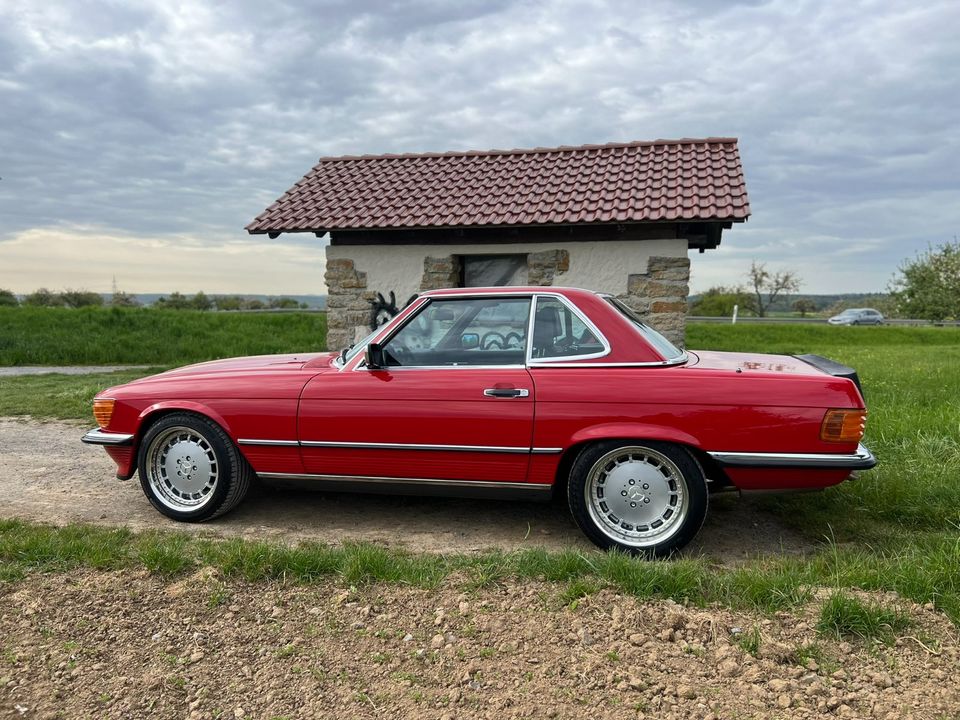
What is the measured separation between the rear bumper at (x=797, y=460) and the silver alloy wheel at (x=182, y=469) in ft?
9.60

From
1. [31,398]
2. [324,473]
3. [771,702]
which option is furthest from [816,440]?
[31,398]

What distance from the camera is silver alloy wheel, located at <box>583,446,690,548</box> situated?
363 cm

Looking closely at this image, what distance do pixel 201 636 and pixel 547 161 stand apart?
9.15 m

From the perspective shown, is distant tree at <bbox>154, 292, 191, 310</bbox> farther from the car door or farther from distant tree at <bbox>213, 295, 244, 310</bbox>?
the car door

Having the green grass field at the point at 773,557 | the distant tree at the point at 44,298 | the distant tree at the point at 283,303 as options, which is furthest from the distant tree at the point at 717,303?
the green grass field at the point at 773,557

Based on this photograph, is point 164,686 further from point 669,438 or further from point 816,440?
point 816,440

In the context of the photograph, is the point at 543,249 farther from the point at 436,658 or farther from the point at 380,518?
the point at 436,658

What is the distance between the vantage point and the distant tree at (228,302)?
1447 inches

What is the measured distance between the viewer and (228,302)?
125 feet

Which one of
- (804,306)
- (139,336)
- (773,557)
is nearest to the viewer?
(773,557)

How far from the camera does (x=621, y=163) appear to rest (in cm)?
1034

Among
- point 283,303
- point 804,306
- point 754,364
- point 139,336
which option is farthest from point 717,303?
point 754,364

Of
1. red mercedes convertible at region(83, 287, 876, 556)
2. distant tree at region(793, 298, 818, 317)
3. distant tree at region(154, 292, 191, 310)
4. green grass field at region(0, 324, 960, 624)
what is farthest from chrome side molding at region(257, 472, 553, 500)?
distant tree at region(793, 298, 818, 317)

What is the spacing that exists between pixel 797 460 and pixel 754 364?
70 cm
